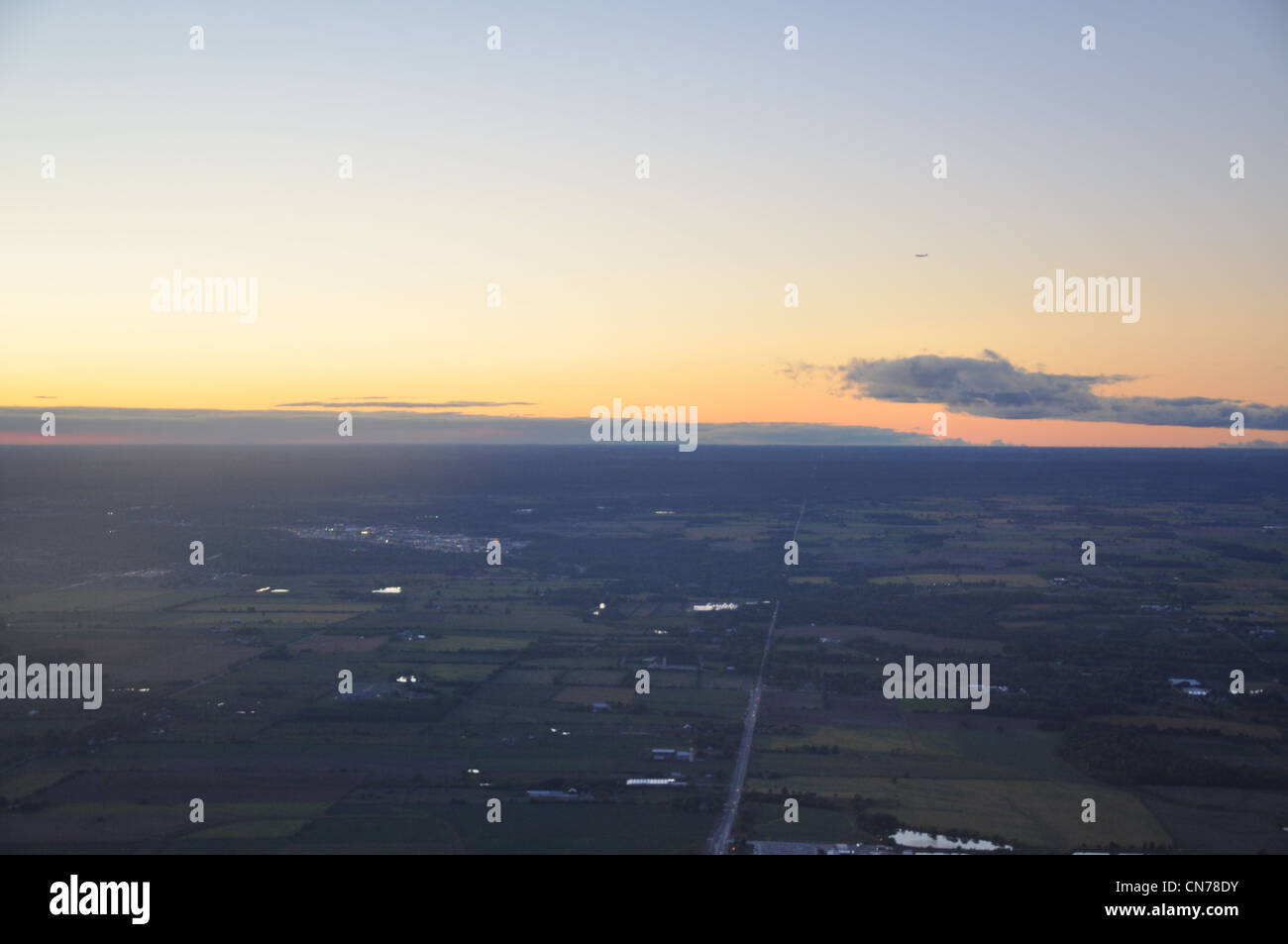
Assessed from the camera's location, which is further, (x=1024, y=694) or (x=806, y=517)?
(x=806, y=517)

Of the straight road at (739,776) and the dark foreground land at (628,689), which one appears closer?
the straight road at (739,776)

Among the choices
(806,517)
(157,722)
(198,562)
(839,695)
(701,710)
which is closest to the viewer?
(157,722)

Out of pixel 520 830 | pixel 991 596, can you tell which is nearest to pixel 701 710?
pixel 520 830

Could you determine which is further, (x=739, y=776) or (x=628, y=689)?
(x=628, y=689)

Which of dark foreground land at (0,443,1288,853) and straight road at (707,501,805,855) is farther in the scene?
dark foreground land at (0,443,1288,853)

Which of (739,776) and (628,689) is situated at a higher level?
(739,776)

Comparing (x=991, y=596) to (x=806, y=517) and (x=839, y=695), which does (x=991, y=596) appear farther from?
(x=806, y=517)
